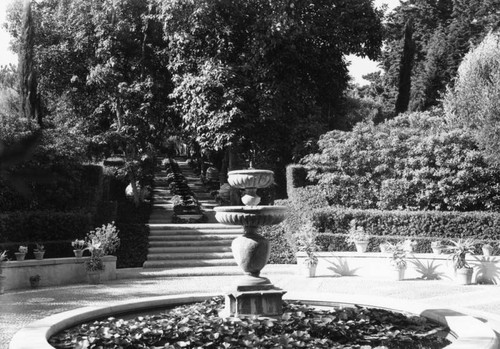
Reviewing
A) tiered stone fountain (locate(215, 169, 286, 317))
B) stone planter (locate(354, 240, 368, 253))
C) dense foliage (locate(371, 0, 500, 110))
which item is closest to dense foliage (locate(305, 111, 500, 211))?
stone planter (locate(354, 240, 368, 253))

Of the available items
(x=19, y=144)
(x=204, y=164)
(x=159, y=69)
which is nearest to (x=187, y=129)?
(x=159, y=69)

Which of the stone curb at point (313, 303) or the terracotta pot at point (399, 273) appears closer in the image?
the stone curb at point (313, 303)

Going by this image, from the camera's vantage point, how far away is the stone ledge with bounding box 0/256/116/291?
15174 mm

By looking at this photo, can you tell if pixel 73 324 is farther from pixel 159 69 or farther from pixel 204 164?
pixel 204 164

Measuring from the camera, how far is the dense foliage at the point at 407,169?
20.0 metres

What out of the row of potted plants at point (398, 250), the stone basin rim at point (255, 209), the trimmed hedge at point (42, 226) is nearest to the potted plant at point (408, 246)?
the row of potted plants at point (398, 250)

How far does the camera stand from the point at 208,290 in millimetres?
14469

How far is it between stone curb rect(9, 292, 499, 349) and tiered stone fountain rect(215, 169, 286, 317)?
1839mm

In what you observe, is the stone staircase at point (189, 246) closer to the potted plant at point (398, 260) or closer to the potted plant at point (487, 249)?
the potted plant at point (398, 260)

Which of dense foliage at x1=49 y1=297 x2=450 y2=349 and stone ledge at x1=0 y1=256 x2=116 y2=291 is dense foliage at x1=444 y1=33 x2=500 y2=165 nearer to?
dense foliage at x1=49 y1=297 x2=450 y2=349

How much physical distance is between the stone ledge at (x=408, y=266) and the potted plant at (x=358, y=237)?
0.97ft

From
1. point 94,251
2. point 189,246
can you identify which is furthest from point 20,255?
point 189,246

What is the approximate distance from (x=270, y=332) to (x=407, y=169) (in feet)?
43.9

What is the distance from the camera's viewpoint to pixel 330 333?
8.78 m
